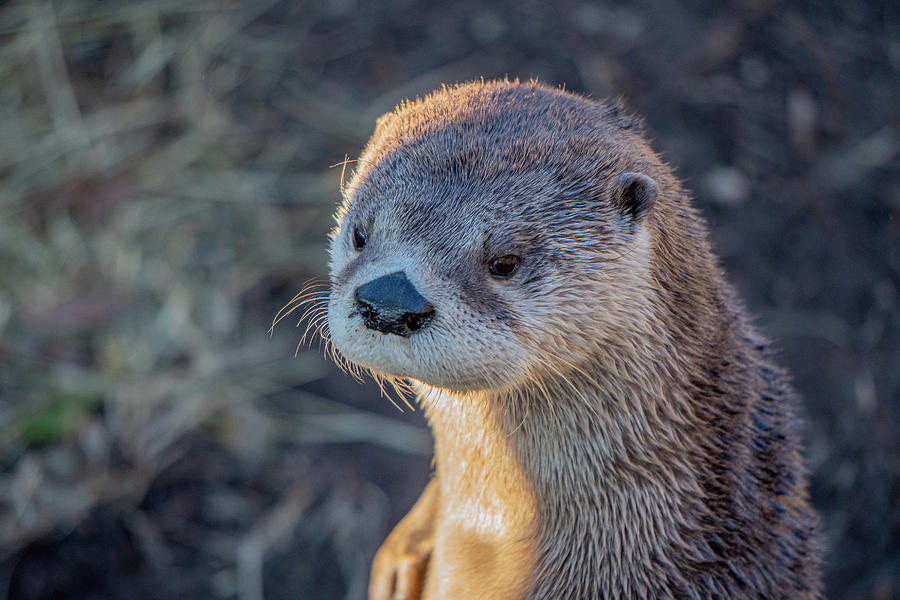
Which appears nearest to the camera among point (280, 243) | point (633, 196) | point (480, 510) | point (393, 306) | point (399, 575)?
point (393, 306)

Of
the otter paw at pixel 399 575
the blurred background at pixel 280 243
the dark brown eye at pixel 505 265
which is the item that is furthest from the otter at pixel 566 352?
the blurred background at pixel 280 243

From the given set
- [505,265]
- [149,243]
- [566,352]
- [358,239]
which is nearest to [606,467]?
[566,352]

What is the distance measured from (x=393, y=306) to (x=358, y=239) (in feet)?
0.77

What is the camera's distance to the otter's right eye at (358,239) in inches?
48.5

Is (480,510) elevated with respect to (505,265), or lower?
lower

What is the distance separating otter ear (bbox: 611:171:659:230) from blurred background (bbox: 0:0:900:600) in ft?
5.47

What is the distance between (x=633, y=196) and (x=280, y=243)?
2.11 metres

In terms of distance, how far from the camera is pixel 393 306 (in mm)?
1042

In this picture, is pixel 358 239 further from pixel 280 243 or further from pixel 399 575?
pixel 280 243

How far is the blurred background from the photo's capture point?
248 centimetres

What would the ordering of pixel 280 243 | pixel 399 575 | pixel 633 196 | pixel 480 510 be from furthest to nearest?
pixel 280 243
pixel 399 575
pixel 480 510
pixel 633 196

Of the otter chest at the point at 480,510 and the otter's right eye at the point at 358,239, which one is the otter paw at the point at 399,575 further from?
the otter's right eye at the point at 358,239

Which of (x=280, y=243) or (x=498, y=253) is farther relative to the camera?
(x=280, y=243)

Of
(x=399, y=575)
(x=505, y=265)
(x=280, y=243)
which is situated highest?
(x=280, y=243)
